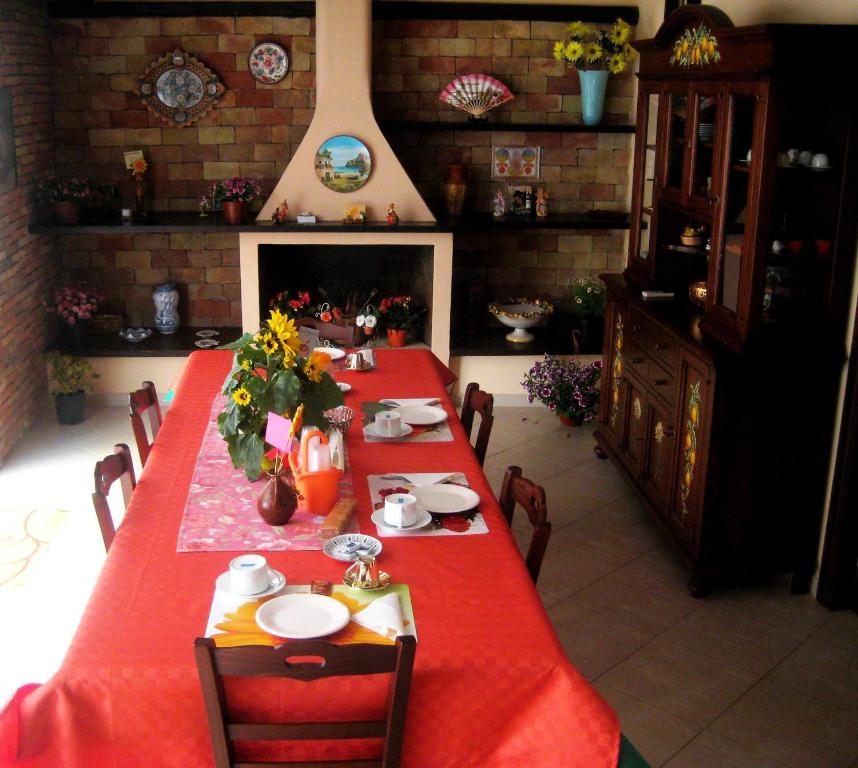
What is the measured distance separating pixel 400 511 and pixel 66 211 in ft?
13.3

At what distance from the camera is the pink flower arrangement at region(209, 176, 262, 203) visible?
20.2 feet

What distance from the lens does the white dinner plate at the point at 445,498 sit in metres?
2.91

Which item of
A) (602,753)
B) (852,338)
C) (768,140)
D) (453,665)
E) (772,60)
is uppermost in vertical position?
(772,60)

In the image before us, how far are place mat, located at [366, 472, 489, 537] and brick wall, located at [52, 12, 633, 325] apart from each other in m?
3.74

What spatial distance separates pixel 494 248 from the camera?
675cm

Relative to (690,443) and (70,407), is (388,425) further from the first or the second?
(70,407)

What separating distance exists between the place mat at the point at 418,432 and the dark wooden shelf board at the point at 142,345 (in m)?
2.77

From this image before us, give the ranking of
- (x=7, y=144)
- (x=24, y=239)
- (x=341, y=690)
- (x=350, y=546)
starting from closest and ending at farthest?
(x=341, y=690)
(x=350, y=546)
(x=7, y=144)
(x=24, y=239)

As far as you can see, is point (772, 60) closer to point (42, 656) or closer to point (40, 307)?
point (42, 656)

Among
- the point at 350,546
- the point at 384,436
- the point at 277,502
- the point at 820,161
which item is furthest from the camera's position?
the point at 820,161

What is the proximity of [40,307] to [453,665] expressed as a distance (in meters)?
4.73

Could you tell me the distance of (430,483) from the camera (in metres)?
3.12

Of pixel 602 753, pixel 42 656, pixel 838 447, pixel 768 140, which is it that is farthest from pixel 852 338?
Result: pixel 42 656

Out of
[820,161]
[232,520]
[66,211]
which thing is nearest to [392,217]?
[66,211]
